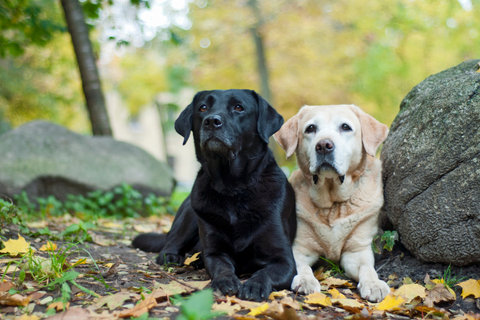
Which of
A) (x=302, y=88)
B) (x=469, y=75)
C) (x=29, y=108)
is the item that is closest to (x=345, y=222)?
(x=469, y=75)

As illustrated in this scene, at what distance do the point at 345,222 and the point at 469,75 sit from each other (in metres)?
1.51

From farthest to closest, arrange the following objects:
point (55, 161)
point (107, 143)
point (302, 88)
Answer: point (302, 88) < point (107, 143) < point (55, 161)

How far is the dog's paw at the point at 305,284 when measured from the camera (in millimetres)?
2693

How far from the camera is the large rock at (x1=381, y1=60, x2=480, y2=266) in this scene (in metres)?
2.71

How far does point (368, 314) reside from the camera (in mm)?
2297

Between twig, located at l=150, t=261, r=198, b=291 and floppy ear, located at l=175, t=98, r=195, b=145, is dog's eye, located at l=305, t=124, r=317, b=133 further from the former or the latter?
twig, located at l=150, t=261, r=198, b=291

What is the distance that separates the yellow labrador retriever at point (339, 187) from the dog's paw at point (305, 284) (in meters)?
0.22

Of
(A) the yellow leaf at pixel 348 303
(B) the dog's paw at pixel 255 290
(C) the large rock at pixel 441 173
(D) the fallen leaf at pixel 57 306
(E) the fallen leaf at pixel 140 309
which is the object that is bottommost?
(A) the yellow leaf at pixel 348 303

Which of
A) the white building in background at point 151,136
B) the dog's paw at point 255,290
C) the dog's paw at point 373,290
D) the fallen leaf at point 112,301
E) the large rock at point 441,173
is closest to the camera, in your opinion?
the fallen leaf at point 112,301

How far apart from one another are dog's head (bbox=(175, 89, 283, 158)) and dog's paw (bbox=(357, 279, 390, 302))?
132cm

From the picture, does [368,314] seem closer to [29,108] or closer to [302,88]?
[302,88]

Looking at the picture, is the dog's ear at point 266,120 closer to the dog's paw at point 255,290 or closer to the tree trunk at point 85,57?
the dog's paw at point 255,290

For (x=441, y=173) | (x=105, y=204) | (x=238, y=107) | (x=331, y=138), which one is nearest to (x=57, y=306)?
→ (x=238, y=107)

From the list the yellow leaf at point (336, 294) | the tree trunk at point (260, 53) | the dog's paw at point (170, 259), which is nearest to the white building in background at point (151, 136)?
the tree trunk at point (260, 53)
